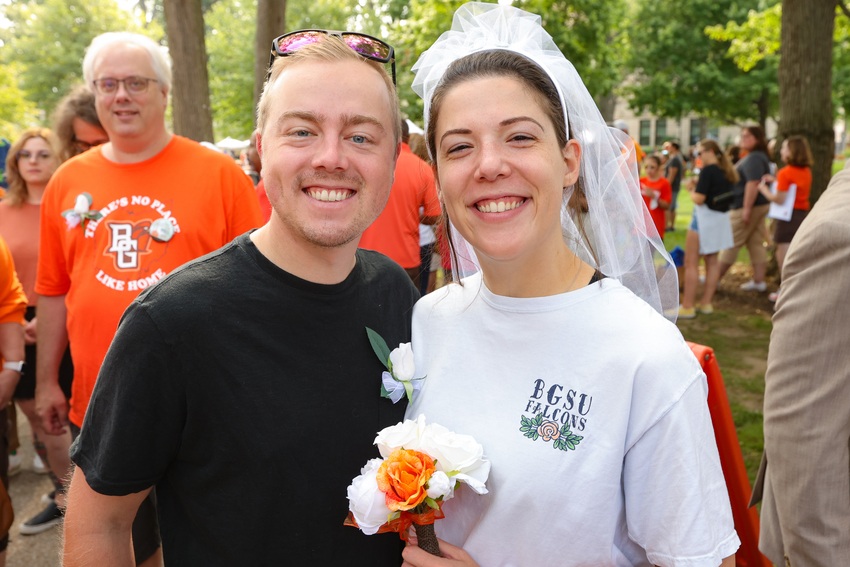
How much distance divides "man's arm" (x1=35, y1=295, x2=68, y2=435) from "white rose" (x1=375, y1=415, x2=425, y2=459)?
7.97 ft

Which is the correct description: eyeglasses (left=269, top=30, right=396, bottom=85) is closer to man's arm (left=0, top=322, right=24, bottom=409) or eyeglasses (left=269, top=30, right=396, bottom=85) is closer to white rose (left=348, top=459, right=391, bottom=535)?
white rose (left=348, top=459, right=391, bottom=535)

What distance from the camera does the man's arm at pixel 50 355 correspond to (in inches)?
133

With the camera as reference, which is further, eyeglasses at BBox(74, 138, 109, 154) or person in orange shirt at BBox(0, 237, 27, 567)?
eyeglasses at BBox(74, 138, 109, 154)

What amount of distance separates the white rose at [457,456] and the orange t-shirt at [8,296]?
2.93 meters

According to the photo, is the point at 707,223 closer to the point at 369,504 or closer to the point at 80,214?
the point at 80,214

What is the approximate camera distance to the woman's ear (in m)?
2.00

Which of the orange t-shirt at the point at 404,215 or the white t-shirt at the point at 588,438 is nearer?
the white t-shirt at the point at 588,438

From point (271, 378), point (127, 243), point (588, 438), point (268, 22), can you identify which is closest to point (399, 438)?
point (271, 378)

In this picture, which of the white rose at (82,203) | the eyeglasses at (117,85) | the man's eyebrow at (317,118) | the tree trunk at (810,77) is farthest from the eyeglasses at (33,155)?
the tree trunk at (810,77)

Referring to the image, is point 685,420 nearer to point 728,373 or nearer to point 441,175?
point 441,175

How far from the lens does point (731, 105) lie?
31578mm

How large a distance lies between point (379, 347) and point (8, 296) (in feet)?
8.94

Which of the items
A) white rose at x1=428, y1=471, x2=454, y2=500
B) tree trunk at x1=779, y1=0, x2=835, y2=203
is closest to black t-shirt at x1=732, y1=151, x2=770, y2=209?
tree trunk at x1=779, y1=0, x2=835, y2=203

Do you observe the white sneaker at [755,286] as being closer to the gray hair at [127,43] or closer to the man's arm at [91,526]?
the gray hair at [127,43]
